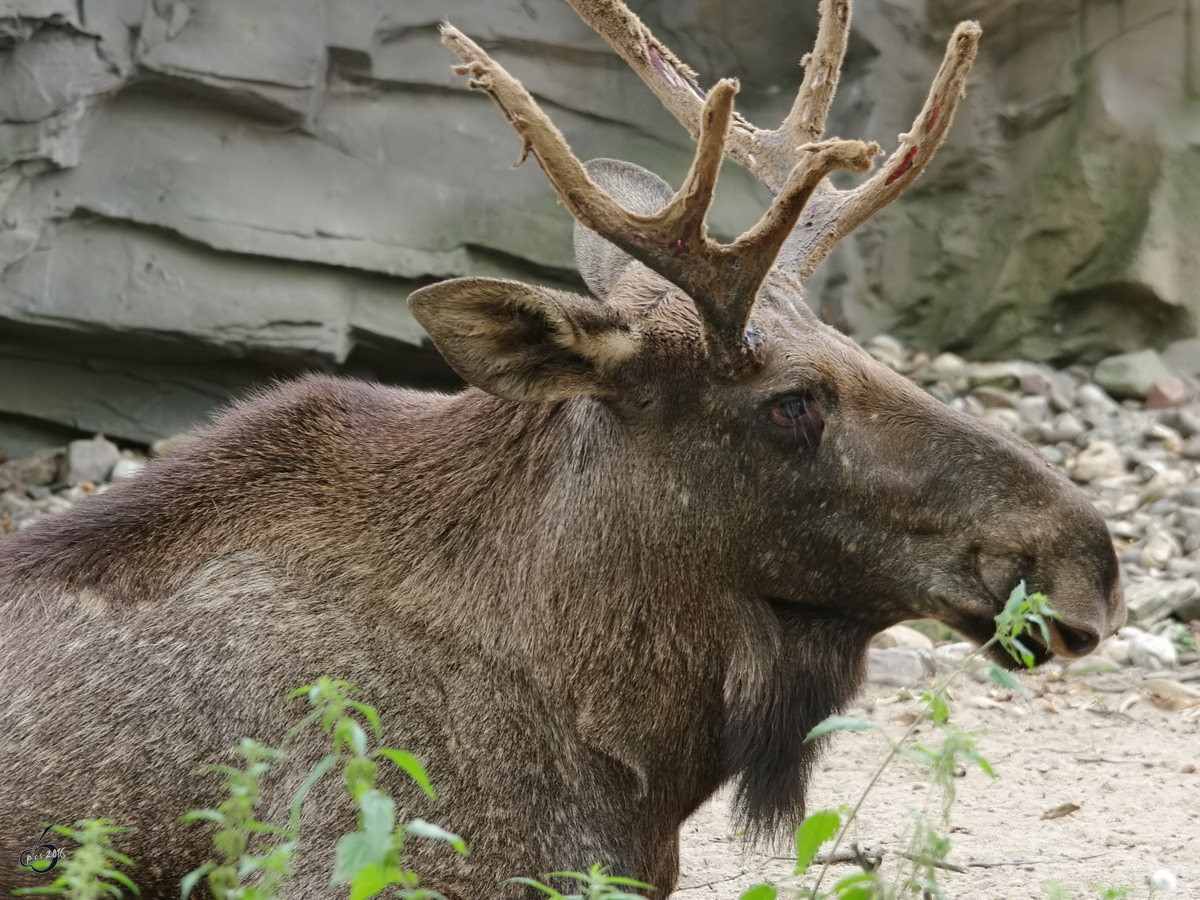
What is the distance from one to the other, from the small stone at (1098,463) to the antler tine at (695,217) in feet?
19.7

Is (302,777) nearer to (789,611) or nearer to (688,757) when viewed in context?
(688,757)

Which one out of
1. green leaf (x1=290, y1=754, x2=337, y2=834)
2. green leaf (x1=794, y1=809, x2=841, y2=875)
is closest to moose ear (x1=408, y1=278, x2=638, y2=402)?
green leaf (x1=290, y1=754, x2=337, y2=834)

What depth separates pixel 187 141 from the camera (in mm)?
8617

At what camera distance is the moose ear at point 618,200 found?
14.5 ft

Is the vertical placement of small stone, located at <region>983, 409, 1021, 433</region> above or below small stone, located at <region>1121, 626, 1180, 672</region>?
above

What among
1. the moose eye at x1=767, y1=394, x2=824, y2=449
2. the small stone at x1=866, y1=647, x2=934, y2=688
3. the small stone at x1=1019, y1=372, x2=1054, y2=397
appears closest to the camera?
the moose eye at x1=767, y1=394, x2=824, y2=449

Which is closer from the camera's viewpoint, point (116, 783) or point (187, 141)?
point (116, 783)

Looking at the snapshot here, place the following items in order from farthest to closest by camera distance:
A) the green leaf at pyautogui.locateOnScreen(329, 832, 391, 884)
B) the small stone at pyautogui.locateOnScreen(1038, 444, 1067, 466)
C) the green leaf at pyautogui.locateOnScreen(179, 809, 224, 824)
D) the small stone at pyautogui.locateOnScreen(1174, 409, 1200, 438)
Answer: the small stone at pyautogui.locateOnScreen(1174, 409, 1200, 438), the small stone at pyautogui.locateOnScreen(1038, 444, 1067, 466), the green leaf at pyautogui.locateOnScreen(179, 809, 224, 824), the green leaf at pyautogui.locateOnScreen(329, 832, 391, 884)

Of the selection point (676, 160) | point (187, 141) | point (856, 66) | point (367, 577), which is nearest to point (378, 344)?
point (187, 141)

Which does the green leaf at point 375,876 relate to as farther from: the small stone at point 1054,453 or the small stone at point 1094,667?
the small stone at point 1054,453

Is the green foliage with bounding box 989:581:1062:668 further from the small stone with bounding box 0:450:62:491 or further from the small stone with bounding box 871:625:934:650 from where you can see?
the small stone with bounding box 0:450:62:491

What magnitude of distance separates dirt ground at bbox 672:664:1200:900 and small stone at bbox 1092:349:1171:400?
3.58 m

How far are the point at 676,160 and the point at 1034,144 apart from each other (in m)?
2.56

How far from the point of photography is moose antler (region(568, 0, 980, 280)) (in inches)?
166
